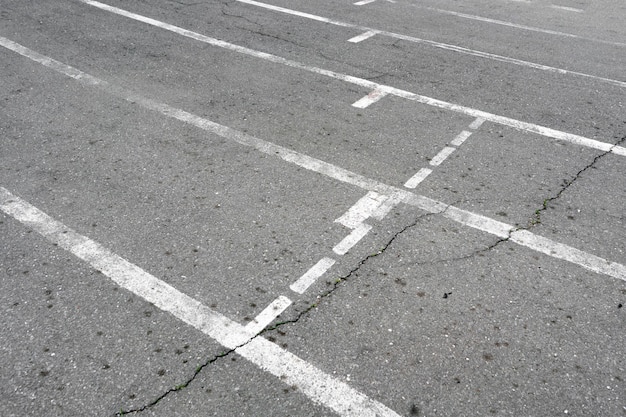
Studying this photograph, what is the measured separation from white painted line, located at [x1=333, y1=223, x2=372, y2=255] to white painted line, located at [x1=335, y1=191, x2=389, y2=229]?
6 centimetres

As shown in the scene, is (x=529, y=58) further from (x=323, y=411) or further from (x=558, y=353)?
(x=323, y=411)

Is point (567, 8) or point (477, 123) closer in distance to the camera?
point (477, 123)

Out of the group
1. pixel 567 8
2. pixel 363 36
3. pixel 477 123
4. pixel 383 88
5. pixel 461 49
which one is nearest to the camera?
pixel 477 123

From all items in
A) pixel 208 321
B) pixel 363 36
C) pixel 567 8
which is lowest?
pixel 208 321

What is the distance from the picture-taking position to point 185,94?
7547 mm

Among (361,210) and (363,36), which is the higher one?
(363,36)

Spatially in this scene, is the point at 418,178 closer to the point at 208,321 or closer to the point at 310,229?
the point at 310,229

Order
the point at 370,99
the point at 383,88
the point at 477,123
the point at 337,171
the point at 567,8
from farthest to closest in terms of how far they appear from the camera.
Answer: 1. the point at 567,8
2. the point at 383,88
3. the point at 370,99
4. the point at 477,123
5. the point at 337,171

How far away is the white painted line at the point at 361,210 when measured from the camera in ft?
17.0

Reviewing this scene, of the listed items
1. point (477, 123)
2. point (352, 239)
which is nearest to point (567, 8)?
point (477, 123)

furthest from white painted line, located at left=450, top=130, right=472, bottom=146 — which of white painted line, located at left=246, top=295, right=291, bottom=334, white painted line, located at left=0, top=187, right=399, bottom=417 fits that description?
white painted line, located at left=0, top=187, right=399, bottom=417

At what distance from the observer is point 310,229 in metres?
5.10

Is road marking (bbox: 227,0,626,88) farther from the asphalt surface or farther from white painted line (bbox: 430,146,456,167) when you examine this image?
white painted line (bbox: 430,146,456,167)

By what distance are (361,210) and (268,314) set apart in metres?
1.52
